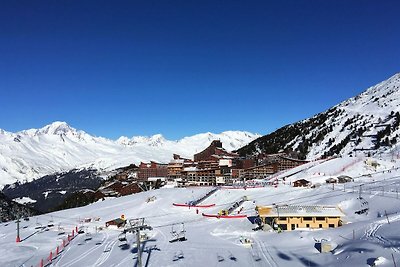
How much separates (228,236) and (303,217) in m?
8.68

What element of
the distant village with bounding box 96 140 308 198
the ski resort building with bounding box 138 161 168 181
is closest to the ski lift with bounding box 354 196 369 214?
the distant village with bounding box 96 140 308 198

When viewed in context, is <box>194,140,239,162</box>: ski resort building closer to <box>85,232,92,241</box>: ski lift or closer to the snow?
the snow

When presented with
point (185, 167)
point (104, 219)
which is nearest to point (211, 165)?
point (185, 167)

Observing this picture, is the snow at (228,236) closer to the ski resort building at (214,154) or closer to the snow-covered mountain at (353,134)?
the ski resort building at (214,154)

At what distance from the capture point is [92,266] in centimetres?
3303

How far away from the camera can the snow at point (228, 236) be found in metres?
30.2

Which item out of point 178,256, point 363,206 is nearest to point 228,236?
point 178,256

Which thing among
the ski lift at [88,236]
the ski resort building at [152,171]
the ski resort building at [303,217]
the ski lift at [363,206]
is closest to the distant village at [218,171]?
the ski resort building at [152,171]

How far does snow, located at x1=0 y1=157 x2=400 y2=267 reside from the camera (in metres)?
30.2

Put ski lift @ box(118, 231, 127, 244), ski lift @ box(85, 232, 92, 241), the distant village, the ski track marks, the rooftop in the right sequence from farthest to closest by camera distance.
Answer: the distant village → ski lift @ box(85, 232, 92, 241) → ski lift @ box(118, 231, 127, 244) → the rooftop → the ski track marks

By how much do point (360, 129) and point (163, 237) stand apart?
13247 centimetres

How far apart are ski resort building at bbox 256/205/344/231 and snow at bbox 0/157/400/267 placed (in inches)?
61.2

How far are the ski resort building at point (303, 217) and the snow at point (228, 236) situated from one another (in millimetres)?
1555

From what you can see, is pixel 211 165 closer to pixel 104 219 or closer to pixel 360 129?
pixel 104 219
